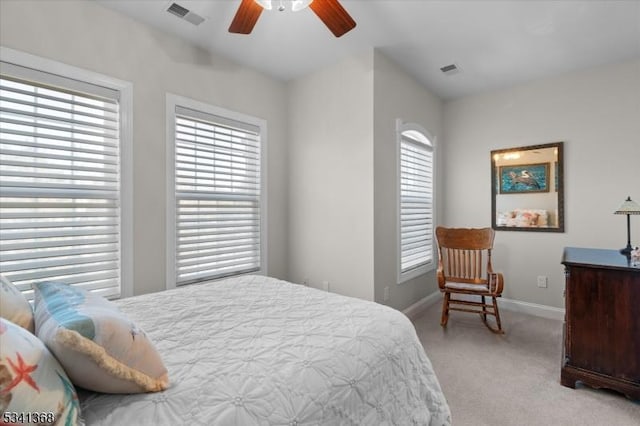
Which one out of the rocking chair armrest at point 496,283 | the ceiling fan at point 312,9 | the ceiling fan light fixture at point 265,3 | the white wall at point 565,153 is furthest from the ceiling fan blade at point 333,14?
the white wall at point 565,153

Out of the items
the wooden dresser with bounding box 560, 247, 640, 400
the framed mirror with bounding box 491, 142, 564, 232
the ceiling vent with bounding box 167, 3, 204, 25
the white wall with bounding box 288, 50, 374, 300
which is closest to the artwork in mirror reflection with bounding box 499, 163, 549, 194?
the framed mirror with bounding box 491, 142, 564, 232

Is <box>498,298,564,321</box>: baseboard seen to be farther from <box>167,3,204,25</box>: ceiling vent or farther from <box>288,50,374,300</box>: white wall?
<box>167,3,204,25</box>: ceiling vent

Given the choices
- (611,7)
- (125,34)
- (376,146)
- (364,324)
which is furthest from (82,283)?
(611,7)

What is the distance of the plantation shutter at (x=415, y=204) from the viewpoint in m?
3.39

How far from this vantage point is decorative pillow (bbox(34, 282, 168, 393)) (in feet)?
2.55

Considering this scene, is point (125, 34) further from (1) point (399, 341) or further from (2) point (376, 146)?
(1) point (399, 341)

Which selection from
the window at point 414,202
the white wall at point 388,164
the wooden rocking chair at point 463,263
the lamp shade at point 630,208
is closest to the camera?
the lamp shade at point 630,208

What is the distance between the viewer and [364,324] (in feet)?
4.54

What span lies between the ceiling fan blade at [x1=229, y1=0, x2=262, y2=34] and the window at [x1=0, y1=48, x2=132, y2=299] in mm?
1011

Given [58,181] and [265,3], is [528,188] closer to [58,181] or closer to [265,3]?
[265,3]

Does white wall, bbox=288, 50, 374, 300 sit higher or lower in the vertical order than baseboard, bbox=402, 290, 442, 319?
higher

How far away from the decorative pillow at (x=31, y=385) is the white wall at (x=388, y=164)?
2445 mm

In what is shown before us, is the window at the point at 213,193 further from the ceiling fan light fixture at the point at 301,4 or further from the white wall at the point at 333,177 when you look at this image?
the ceiling fan light fixture at the point at 301,4

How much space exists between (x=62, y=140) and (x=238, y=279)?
147cm
